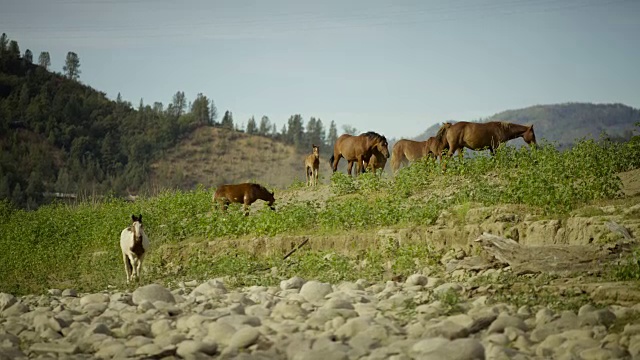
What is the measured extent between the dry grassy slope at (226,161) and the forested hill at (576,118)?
129ft

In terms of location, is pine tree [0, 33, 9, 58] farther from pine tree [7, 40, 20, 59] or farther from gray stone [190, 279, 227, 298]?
gray stone [190, 279, 227, 298]

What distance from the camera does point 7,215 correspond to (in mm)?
29734

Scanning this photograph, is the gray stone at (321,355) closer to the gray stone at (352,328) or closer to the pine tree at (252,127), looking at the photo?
the gray stone at (352,328)

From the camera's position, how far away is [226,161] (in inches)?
3295

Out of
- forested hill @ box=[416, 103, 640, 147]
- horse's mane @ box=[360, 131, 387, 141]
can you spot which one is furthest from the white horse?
forested hill @ box=[416, 103, 640, 147]

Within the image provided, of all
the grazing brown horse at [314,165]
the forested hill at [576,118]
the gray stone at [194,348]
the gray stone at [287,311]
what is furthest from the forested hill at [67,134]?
the forested hill at [576,118]

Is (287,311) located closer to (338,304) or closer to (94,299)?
(338,304)

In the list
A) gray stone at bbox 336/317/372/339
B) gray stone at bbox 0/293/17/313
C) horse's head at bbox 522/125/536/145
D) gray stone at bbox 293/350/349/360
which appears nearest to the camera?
gray stone at bbox 293/350/349/360

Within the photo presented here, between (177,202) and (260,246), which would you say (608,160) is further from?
(177,202)

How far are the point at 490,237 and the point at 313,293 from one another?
10.6ft

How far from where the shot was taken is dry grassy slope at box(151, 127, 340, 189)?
77.6 metres

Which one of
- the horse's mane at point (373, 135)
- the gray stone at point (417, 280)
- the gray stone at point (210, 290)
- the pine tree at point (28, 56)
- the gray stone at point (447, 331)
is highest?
the pine tree at point (28, 56)

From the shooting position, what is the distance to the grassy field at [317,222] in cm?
1603

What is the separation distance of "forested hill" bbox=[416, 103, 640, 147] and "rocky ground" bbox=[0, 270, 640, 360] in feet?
342
